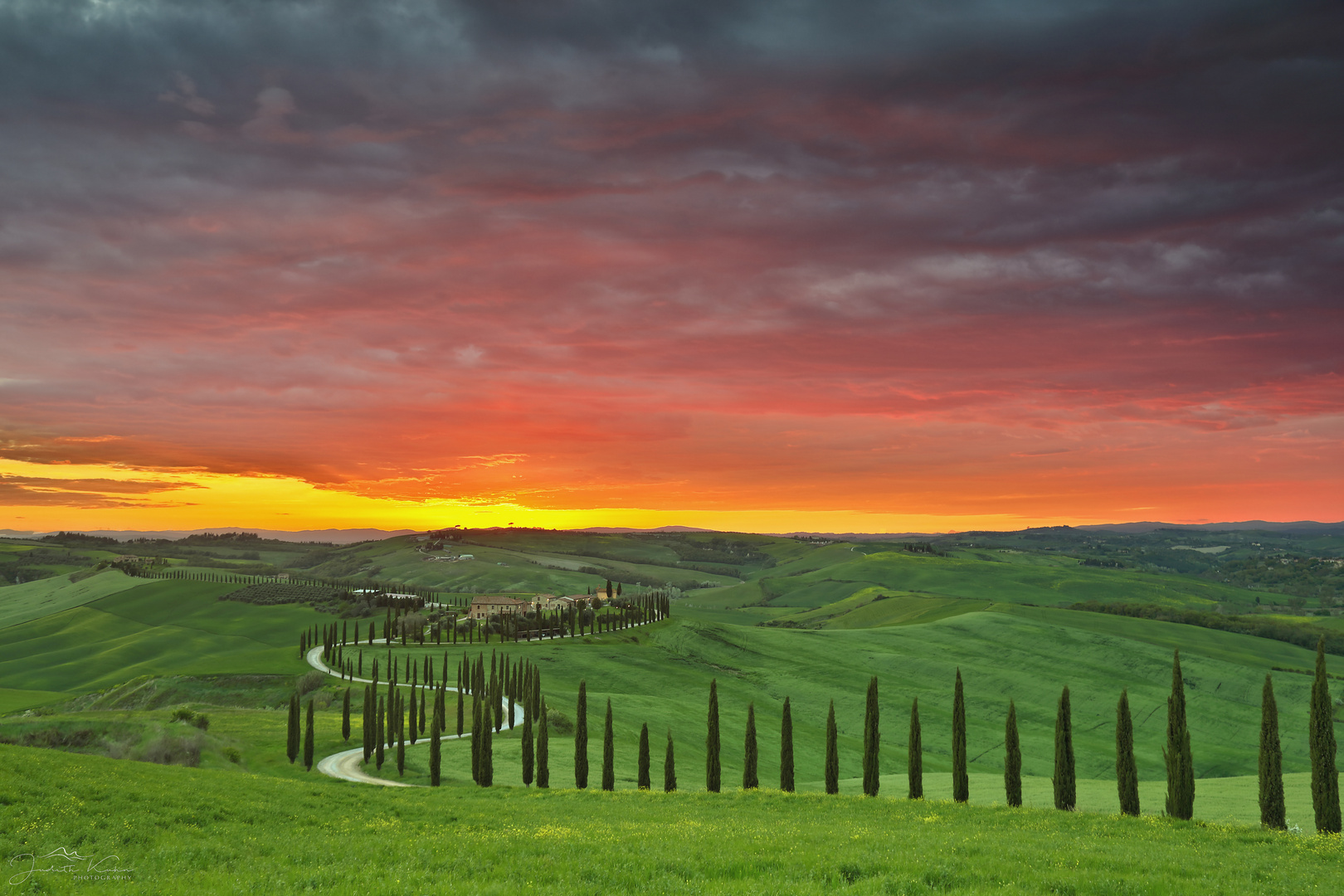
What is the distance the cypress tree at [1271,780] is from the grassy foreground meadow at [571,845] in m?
6.93

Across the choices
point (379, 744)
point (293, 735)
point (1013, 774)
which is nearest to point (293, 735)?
point (293, 735)

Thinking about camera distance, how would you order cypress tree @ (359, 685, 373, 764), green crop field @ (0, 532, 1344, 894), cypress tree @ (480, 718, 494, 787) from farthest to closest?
cypress tree @ (359, 685, 373, 764) → cypress tree @ (480, 718, 494, 787) → green crop field @ (0, 532, 1344, 894)

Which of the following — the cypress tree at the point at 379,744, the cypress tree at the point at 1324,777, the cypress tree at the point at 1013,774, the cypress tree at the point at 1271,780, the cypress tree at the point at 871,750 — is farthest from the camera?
the cypress tree at the point at 379,744

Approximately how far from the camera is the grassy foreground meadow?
76.7 ft

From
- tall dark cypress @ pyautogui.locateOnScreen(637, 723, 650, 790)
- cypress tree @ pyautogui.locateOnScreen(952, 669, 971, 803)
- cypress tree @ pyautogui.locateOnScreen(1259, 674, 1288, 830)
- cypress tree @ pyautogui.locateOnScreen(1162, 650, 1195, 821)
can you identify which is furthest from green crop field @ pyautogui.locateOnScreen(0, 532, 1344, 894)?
cypress tree @ pyautogui.locateOnScreen(952, 669, 971, 803)

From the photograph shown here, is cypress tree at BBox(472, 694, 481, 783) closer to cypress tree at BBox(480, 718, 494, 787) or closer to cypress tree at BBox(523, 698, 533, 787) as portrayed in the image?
cypress tree at BBox(480, 718, 494, 787)

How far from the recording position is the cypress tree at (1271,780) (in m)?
44.7

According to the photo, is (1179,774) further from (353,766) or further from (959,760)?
(353,766)

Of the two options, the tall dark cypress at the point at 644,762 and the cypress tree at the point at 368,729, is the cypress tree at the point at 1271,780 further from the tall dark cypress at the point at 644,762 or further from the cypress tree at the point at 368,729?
the cypress tree at the point at 368,729

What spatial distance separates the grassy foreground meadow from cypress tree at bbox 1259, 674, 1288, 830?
6.93 m

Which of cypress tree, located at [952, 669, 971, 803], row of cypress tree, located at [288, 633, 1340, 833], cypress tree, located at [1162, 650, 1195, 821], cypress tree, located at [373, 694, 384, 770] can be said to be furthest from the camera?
cypress tree, located at [373, 694, 384, 770]

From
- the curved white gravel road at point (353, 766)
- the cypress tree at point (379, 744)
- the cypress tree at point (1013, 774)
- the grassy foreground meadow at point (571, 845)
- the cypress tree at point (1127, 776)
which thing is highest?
the grassy foreground meadow at point (571, 845)

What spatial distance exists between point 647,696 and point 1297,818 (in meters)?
102

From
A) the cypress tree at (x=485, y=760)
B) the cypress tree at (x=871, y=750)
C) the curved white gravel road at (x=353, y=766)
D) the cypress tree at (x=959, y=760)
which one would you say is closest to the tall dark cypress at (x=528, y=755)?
the cypress tree at (x=485, y=760)
